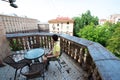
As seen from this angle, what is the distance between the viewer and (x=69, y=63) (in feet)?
11.0

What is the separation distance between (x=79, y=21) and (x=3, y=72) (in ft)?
76.1

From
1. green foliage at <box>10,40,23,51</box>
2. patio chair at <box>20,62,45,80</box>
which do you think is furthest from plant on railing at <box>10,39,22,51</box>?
patio chair at <box>20,62,45,80</box>

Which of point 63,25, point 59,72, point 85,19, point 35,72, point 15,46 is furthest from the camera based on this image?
point 63,25

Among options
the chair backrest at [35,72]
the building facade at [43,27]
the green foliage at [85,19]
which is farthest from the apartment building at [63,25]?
the chair backrest at [35,72]

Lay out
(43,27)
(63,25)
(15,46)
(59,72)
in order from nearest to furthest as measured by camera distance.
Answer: (59,72), (15,46), (63,25), (43,27)

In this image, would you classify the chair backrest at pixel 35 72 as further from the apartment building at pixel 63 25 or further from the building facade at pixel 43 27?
the building facade at pixel 43 27

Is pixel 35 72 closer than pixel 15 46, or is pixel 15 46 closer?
pixel 35 72

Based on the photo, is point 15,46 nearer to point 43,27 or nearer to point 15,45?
point 15,45

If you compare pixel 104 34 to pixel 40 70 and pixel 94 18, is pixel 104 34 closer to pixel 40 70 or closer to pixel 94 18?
pixel 94 18

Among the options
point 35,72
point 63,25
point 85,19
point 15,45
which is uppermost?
point 85,19

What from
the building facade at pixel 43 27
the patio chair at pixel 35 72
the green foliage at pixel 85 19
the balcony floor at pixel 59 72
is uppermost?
the green foliage at pixel 85 19

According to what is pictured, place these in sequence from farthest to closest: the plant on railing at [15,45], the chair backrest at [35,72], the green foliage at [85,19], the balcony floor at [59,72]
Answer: the green foliage at [85,19] < the plant on railing at [15,45] < the balcony floor at [59,72] < the chair backrest at [35,72]

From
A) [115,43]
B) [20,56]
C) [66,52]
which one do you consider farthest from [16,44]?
[115,43]

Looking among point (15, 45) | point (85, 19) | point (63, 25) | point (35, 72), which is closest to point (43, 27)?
point (63, 25)
